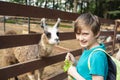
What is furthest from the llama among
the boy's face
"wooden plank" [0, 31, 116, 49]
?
the boy's face

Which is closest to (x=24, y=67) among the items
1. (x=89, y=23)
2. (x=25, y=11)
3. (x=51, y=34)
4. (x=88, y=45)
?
(x=25, y=11)

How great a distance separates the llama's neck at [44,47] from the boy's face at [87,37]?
7.56 feet

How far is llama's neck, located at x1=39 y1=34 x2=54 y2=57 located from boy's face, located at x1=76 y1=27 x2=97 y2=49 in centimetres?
230

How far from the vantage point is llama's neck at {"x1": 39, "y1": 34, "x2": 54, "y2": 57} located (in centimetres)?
447

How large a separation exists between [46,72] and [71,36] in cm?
154

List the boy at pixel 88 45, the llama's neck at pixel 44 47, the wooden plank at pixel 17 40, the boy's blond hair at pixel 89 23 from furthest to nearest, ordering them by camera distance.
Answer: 1. the llama's neck at pixel 44 47
2. the wooden plank at pixel 17 40
3. the boy's blond hair at pixel 89 23
4. the boy at pixel 88 45

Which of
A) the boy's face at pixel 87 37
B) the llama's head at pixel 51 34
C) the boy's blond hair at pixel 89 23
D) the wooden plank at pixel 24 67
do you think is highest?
the boy's blond hair at pixel 89 23

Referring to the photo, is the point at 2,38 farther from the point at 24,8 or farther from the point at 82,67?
the point at 82,67

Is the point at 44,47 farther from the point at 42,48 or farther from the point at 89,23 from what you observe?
the point at 89,23

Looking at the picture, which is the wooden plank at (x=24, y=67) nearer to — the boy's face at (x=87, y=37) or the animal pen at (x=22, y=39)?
the animal pen at (x=22, y=39)

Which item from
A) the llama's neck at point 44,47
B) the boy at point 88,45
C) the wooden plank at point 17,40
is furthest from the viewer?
the llama's neck at point 44,47

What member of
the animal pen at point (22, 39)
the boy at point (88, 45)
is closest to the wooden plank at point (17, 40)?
the animal pen at point (22, 39)

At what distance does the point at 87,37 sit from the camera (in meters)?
2.16

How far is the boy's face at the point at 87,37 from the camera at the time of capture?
213cm
